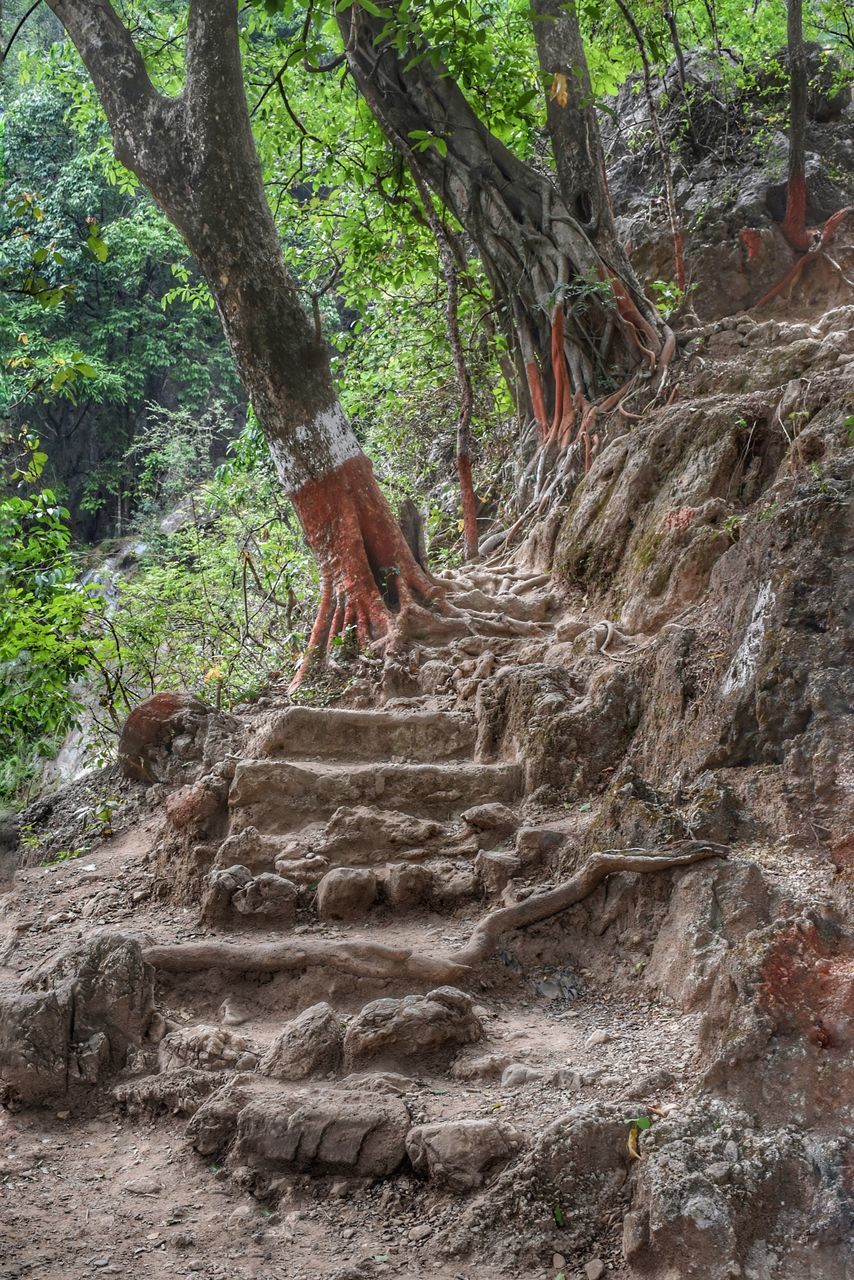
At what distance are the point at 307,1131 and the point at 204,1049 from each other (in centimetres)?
67

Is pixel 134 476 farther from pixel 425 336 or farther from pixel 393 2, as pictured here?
pixel 393 2

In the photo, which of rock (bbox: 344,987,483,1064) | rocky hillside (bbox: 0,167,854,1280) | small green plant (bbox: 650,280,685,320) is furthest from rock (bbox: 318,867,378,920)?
Answer: small green plant (bbox: 650,280,685,320)

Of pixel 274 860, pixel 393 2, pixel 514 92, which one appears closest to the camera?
pixel 274 860

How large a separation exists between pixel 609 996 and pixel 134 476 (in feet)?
57.1

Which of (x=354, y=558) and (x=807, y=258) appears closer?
(x=354, y=558)

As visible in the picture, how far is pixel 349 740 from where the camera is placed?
5105 millimetres

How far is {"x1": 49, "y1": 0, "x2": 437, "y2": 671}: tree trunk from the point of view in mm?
6016

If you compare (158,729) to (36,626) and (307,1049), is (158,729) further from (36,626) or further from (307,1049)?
(307,1049)

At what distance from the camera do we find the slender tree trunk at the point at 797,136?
793cm

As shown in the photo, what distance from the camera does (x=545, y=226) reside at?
23.5 ft

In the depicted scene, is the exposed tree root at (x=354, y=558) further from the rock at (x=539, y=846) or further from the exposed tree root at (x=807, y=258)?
the exposed tree root at (x=807, y=258)

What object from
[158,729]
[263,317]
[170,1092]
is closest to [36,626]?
[158,729]

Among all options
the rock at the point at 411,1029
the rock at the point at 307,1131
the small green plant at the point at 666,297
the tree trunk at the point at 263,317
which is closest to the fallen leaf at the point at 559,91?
the small green plant at the point at 666,297

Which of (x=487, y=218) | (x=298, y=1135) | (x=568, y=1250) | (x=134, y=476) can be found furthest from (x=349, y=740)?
(x=134, y=476)
